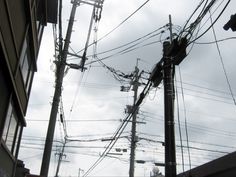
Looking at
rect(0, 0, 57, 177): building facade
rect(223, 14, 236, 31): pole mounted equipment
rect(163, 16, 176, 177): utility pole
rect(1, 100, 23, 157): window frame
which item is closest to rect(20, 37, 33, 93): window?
rect(0, 0, 57, 177): building facade

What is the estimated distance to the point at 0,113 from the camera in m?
8.92

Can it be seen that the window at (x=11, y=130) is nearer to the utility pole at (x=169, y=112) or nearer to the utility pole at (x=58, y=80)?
the utility pole at (x=58, y=80)

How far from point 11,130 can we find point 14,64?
2.56 m

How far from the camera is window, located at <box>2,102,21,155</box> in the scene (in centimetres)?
1007

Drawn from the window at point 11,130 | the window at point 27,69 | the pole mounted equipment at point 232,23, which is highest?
the window at point 27,69

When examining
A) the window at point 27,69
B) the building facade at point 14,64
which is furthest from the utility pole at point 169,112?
the window at point 27,69

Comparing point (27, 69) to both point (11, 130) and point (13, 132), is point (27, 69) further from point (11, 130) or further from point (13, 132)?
point (11, 130)

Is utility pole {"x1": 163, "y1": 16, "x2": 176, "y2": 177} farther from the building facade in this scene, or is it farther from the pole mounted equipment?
the building facade

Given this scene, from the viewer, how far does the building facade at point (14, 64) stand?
8224mm

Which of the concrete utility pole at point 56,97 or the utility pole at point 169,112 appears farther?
the concrete utility pole at point 56,97

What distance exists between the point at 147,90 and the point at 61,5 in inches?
170

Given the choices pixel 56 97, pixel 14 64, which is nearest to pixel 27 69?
pixel 56 97

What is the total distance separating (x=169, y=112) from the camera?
32.5ft

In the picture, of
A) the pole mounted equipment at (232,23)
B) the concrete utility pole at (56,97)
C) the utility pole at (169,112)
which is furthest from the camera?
the concrete utility pole at (56,97)
